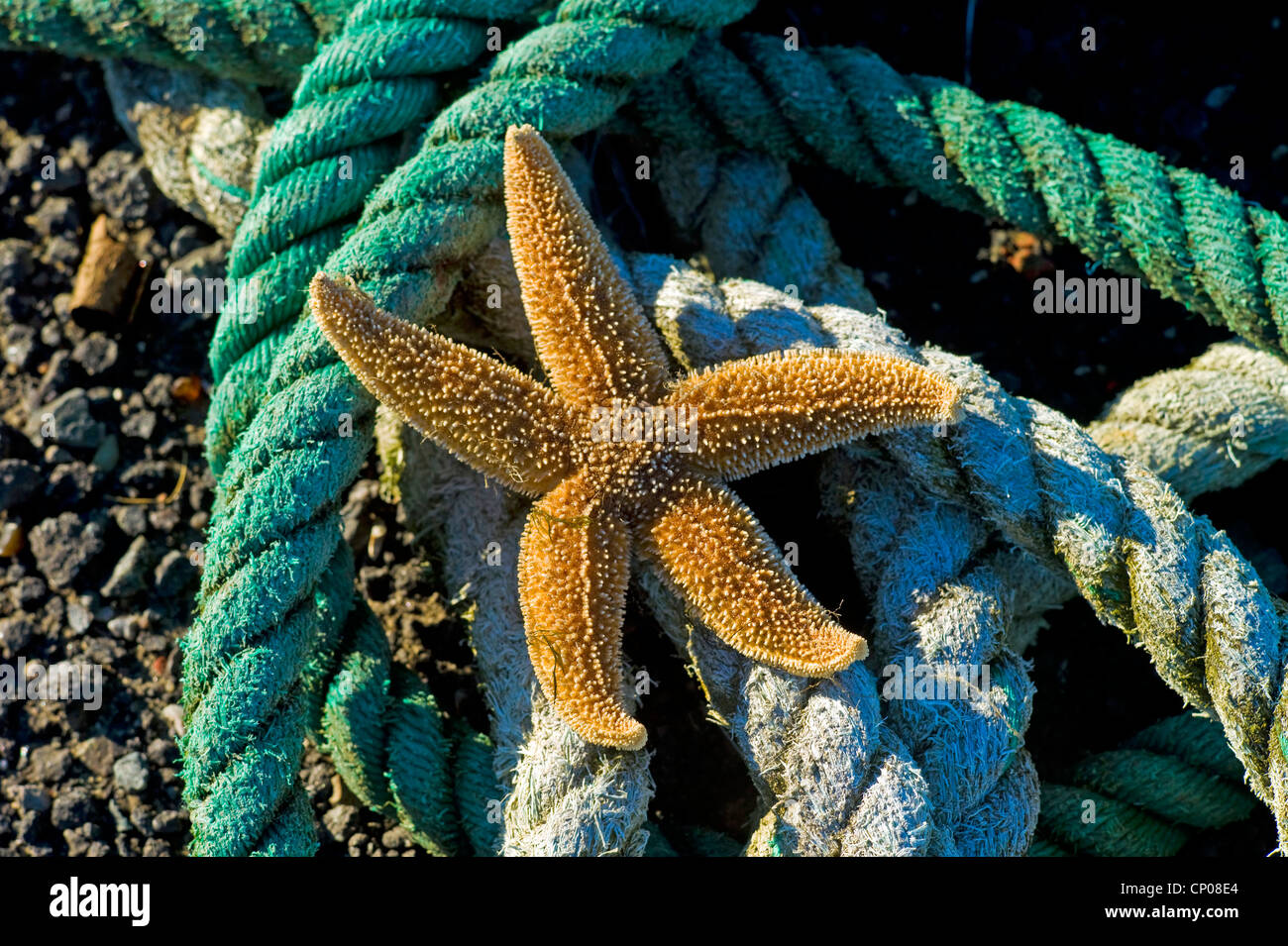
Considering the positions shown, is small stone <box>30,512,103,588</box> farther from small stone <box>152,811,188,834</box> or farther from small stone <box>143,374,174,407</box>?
small stone <box>152,811,188,834</box>

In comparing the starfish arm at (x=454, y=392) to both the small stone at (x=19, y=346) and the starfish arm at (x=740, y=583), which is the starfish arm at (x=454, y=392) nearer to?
the starfish arm at (x=740, y=583)

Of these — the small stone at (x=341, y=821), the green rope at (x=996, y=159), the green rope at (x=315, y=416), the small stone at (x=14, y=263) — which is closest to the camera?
the green rope at (x=315, y=416)

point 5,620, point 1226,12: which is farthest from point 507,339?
point 1226,12

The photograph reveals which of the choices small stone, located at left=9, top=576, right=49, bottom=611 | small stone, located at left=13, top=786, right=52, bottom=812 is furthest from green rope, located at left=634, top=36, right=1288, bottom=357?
small stone, located at left=13, top=786, right=52, bottom=812

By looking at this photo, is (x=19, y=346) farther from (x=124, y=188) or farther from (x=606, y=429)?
(x=606, y=429)

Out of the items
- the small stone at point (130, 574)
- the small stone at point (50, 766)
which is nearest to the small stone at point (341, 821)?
the small stone at point (50, 766)
